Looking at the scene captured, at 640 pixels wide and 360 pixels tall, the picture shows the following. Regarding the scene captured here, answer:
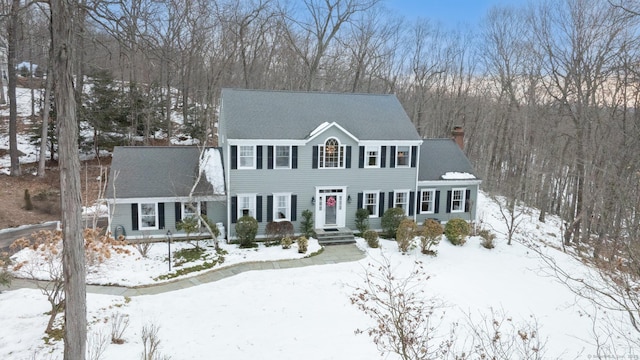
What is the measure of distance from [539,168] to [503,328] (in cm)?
2207

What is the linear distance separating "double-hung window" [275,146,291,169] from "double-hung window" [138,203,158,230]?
5.37m

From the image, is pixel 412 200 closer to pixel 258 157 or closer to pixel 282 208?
pixel 282 208

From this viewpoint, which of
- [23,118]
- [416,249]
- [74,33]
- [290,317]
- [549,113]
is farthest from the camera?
[23,118]

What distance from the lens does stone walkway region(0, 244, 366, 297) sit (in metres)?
12.4

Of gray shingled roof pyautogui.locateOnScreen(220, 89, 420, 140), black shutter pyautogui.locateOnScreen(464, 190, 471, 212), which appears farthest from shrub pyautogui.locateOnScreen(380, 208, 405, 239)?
black shutter pyautogui.locateOnScreen(464, 190, 471, 212)

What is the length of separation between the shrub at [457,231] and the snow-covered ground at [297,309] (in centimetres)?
56

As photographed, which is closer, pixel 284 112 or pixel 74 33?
pixel 74 33

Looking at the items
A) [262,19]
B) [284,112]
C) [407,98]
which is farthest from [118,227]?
[407,98]

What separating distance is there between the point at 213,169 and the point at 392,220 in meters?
8.44

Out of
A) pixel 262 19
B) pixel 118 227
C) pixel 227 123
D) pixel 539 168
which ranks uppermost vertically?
pixel 262 19

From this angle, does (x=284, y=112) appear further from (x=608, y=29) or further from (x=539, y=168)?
(x=539, y=168)

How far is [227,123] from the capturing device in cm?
1758

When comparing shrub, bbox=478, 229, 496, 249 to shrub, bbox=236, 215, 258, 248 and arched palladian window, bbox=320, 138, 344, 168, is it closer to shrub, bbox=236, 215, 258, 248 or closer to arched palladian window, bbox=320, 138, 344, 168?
arched palladian window, bbox=320, 138, 344, 168

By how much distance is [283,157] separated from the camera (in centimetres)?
1778
